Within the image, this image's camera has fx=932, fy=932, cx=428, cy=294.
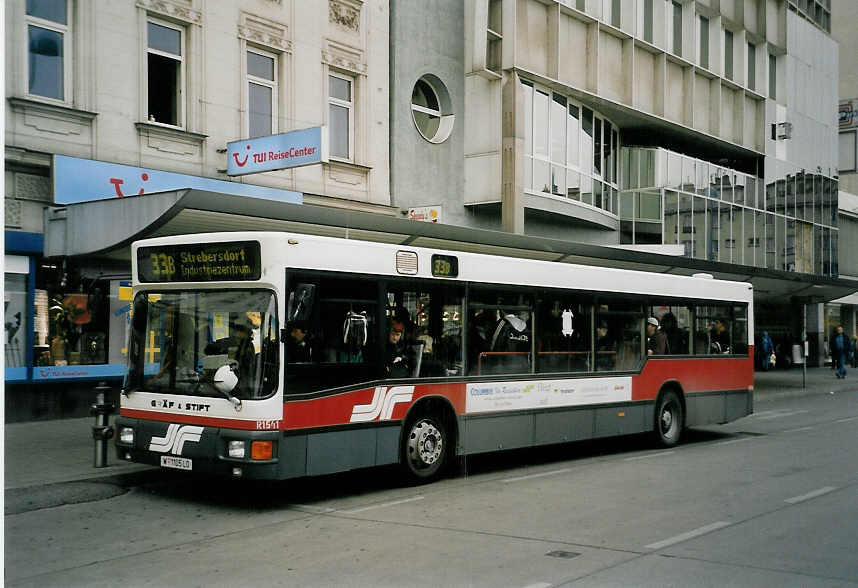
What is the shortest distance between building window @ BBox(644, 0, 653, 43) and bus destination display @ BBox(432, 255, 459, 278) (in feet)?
72.0

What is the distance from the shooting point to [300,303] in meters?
8.70

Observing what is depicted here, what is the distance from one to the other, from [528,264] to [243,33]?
9.15 meters

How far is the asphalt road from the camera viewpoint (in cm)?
641

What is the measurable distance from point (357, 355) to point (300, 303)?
124 centimetres

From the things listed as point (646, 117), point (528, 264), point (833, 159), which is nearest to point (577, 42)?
point (646, 117)

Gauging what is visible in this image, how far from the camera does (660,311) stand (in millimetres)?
14258

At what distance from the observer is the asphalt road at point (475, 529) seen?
21.0 ft

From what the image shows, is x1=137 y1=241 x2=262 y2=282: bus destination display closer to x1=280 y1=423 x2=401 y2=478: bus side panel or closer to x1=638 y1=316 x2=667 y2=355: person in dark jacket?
x1=280 y1=423 x2=401 y2=478: bus side panel

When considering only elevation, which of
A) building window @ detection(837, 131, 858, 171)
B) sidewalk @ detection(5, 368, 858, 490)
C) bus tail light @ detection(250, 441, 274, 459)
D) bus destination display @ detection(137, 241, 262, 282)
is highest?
building window @ detection(837, 131, 858, 171)

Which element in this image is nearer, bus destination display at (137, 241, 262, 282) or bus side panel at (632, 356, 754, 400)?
bus destination display at (137, 241, 262, 282)

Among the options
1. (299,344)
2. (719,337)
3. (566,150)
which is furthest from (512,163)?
(299,344)

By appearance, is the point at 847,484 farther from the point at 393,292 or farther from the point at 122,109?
the point at 122,109

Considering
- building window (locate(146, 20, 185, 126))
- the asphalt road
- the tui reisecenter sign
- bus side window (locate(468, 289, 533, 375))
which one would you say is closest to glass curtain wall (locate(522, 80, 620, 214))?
the tui reisecenter sign

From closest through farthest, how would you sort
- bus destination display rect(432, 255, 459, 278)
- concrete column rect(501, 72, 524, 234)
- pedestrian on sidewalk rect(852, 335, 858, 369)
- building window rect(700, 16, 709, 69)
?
1. bus destination display rect(432, 255, 459, 278)
2. concrete column rect(501, 72, 524, 234)
3. building window rect(700, 16, 709, 69)
4. pedestrian on sidewalk rect(852, 335, 858, 369)
